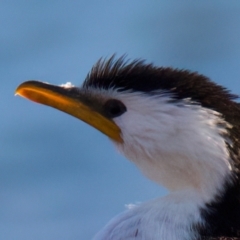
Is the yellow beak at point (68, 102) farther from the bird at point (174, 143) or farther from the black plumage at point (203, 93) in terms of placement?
the black plumage at point (203, 93)

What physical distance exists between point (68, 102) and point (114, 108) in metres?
0.25

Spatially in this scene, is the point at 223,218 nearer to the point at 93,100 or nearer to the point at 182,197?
the point at 182,197

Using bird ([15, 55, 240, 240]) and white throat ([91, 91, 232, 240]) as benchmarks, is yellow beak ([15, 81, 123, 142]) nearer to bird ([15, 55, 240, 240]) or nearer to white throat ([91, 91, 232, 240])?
bird ([15, 55, 240, 240])

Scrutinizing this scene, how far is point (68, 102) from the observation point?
6.46 metres

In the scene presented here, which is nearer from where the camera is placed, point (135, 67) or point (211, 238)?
point (211, 238)

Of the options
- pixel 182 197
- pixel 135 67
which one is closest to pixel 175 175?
pixel 182 197

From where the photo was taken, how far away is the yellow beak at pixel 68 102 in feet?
21.0

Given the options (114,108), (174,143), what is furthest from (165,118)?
(114,108)

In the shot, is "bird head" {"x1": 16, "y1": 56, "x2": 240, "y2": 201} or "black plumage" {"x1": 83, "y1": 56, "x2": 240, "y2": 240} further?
"bird head" {"x1": 16, "y1": 56, "x2": 240, "y2": 201}

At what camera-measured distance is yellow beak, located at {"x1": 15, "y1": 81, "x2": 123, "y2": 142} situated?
6.40 meters

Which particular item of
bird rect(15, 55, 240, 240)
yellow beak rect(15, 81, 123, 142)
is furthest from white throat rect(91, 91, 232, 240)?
yellow beak rect(15, 81, 123, 142)

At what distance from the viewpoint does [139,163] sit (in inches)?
249

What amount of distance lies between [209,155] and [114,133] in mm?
560

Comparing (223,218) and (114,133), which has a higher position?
(114,133)
